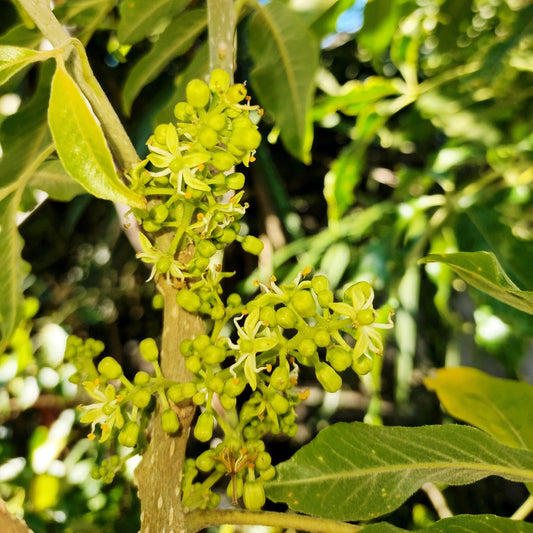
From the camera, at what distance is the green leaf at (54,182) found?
1.73ft

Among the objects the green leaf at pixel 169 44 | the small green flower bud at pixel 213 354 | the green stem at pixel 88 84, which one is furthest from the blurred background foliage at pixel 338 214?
the small green flower bud at pixel 213 354

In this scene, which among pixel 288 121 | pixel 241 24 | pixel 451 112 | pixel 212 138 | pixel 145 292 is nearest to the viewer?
pixel 212 138

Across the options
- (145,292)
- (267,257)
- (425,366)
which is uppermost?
(267,257)

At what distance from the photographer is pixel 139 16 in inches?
22.8

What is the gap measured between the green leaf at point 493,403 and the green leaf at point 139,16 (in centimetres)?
57

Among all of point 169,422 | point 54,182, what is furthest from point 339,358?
point 54,182

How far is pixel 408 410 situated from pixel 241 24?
1040mm

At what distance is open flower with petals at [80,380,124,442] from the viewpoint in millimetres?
360

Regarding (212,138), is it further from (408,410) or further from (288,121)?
(408,410)

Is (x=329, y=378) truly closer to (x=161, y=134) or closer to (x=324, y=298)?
(x=324, y=298)

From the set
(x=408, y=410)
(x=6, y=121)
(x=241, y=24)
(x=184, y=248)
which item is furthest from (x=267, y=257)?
(x=184, y=248)

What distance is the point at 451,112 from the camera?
1.24 m

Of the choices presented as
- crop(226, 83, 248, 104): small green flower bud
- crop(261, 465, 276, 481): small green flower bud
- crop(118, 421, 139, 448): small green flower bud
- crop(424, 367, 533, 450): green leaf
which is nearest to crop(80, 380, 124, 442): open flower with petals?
crop(118, 421, 139, 448): small green flower bud

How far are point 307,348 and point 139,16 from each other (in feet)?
1.43
